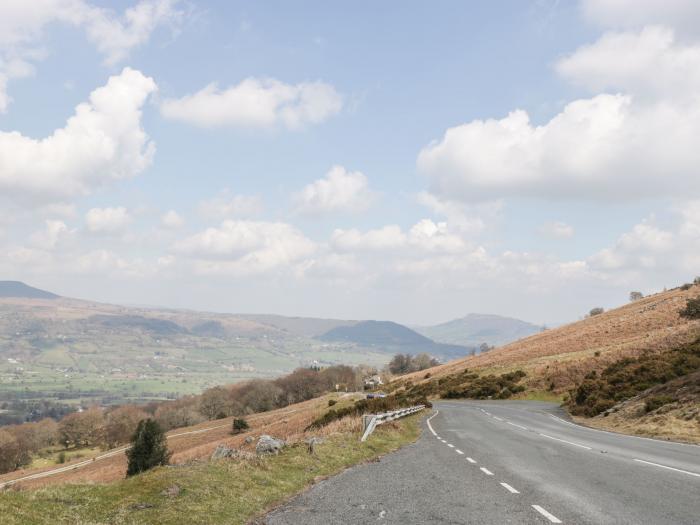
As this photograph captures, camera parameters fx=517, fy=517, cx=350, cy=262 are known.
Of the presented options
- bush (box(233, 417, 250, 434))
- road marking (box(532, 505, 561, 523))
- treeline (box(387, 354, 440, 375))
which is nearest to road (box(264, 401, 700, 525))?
road marking (box(532, 505, 561, 523))

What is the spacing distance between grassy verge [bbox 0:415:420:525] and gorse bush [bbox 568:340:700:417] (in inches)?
1143

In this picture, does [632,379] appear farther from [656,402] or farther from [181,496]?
[181,496]

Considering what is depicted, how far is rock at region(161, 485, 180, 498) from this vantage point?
10847mm

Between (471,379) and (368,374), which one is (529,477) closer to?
(471,379)

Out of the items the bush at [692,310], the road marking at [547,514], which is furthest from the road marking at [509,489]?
the bush at [692,310]

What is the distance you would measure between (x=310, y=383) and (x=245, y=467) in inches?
4924

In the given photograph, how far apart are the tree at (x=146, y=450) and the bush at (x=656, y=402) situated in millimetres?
30348

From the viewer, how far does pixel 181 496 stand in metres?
10.8

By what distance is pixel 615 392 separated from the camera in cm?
3847

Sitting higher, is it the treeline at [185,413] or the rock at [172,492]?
the rock at [172,492]

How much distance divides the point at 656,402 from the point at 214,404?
116 m

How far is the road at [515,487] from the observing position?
932 cm

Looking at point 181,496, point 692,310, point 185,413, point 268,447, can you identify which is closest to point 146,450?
point 268,447

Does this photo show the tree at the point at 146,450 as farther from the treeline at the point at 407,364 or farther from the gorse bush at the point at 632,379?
the treeline at the point at 407,364
